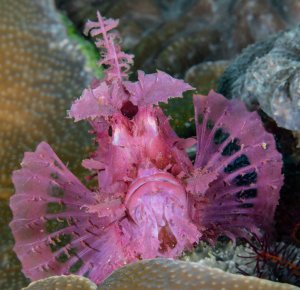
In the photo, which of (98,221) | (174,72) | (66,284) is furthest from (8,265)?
(174,72)

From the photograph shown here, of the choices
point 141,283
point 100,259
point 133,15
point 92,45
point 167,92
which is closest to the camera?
point 141,283

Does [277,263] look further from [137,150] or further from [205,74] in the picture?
[205,74]

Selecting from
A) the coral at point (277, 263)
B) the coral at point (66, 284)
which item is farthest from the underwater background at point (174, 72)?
the coral at point (66, 284)

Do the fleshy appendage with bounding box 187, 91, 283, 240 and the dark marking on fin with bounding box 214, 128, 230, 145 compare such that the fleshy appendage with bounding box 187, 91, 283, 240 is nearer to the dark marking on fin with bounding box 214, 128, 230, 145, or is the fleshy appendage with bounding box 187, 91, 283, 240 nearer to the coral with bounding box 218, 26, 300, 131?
the coral with bounding box 218, 26, 300, 131

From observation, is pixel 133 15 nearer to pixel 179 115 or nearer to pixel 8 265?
pixel 179 115

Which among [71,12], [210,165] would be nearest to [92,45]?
[71,12]

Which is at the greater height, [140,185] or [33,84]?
[33,84]
